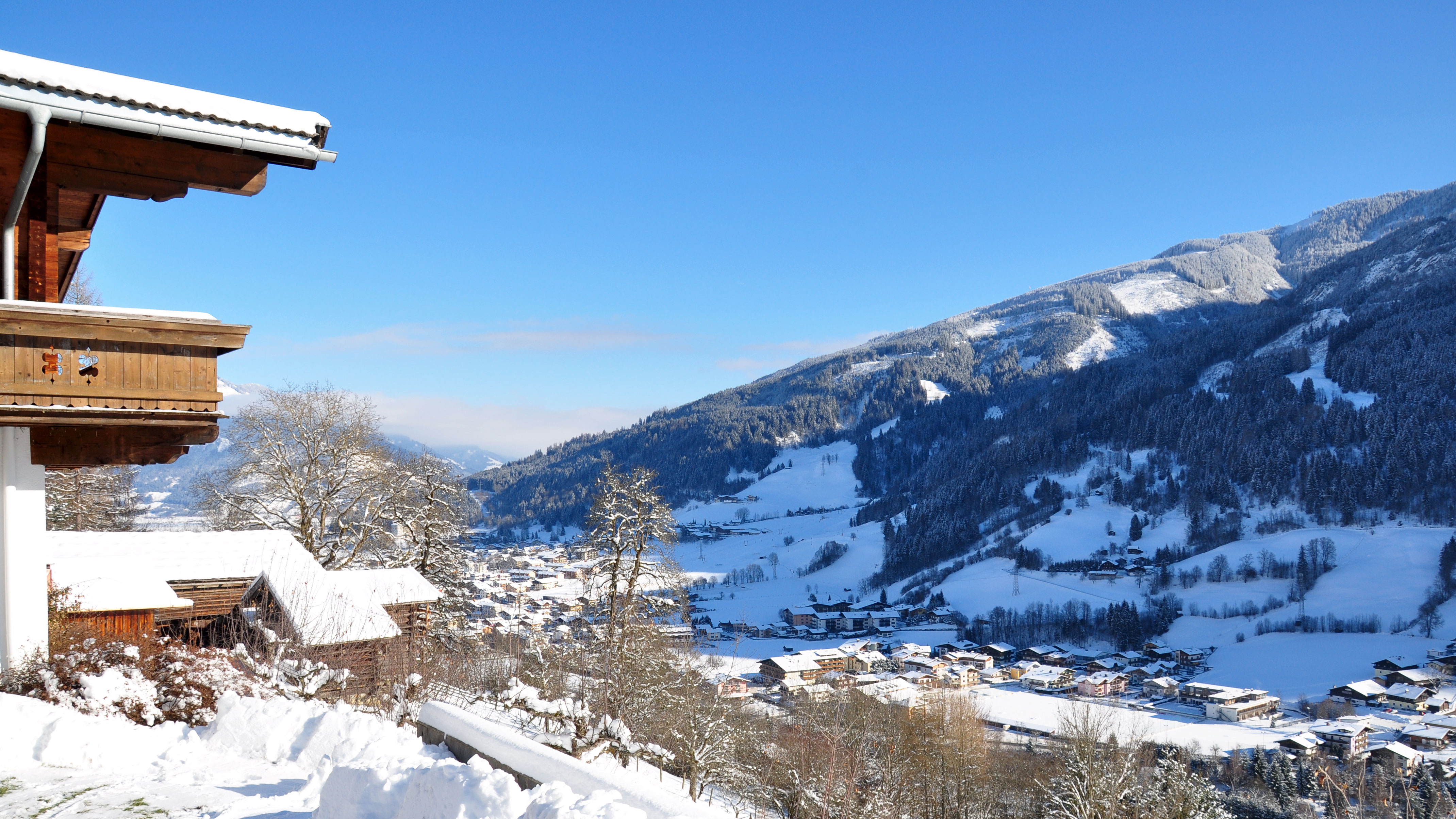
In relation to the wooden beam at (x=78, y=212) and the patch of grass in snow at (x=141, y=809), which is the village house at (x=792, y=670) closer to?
the wooden beam at (x=78, y=212)

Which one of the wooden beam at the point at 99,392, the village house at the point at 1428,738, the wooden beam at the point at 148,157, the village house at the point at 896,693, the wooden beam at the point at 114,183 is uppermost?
the wooden beam at the point at 148,157

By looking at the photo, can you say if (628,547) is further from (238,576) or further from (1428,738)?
(1428,738)

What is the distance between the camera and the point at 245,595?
712 inches

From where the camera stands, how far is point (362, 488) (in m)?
25.5

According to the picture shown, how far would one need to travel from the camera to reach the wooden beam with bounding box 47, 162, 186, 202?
19.3 ft

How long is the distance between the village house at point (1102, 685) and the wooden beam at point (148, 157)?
69369 millimetres

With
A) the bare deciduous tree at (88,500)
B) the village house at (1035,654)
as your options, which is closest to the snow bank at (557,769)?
the bare deciduous tree at (88,500)

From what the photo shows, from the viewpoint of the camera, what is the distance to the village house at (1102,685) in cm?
6525

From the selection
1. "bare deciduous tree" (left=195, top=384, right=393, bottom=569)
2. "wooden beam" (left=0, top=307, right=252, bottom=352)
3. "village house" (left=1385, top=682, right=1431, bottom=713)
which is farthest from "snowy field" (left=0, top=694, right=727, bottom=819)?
"village house" (left=1385, top=682, right=1431, bottom=713)

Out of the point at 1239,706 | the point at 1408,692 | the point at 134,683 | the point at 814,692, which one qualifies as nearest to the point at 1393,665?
the point at 1408,692

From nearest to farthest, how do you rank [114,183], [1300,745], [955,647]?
1. [114,183]
2. [1300,745]
3. [955,647]

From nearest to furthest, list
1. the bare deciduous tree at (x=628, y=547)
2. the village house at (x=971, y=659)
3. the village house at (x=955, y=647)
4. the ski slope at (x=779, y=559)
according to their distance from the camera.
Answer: the bare deciduous tree at (x=628, y=547), the village house at (x=971, y=659), the village house at (x=955, y=647), the ski slope at (x=779, y=559)

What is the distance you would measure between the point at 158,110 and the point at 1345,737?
202 ft

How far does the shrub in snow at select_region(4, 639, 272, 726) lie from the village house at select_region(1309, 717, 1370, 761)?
1996 inches
